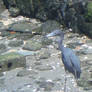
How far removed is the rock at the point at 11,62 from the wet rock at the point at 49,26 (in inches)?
117

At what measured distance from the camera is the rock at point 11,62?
7785 millimetres

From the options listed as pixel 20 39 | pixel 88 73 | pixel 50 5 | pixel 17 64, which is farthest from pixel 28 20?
pixel 88 73

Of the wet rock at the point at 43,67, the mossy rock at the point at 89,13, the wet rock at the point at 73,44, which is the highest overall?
the mossy rock at the point at 89,13

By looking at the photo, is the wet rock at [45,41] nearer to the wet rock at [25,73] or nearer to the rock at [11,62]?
the rock at [11,62]

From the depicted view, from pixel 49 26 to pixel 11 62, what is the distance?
3.42m

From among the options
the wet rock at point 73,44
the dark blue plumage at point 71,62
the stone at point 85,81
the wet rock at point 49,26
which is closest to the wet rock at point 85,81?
the stone at point 85,81

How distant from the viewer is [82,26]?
1031 centimetres

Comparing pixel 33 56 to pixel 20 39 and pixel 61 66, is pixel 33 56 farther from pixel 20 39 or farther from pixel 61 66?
pixel 20 39

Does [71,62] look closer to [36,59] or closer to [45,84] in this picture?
[45,84]

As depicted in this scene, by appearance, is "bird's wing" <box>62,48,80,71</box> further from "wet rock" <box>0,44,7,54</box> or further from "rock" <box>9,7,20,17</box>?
"rock" <box>9,7,20,17</box>

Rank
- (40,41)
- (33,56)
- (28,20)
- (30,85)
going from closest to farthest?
(30,85)
(33,56)
(40,41)
(28,20)

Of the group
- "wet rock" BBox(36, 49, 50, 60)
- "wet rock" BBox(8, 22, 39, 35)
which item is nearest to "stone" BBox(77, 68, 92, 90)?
"wet rock" BBox(36, 49, 50, 60)

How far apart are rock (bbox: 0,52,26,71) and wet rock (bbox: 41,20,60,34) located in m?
2.96

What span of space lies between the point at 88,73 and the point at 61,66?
83 cm
